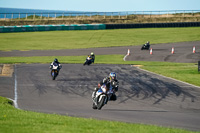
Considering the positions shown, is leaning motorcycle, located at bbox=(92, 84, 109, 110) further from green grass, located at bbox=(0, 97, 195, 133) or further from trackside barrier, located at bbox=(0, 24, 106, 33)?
trackside barrier, located at bbox=(0, 24, 106, 33)

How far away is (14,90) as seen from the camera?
890 inches

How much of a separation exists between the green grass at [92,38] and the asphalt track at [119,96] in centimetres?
3068

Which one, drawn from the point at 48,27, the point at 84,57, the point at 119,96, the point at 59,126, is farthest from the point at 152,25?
the point at 59,126

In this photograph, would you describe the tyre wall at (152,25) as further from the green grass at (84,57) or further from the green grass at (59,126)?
the green grass at (59,126)

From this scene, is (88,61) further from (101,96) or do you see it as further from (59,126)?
(59,126)

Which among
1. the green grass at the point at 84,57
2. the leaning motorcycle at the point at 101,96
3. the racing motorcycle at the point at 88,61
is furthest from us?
the racing motorcycle at the point at 88,61

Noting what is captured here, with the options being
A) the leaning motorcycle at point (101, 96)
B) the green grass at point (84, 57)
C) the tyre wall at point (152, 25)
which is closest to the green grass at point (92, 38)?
the green grass at point (84, 57)

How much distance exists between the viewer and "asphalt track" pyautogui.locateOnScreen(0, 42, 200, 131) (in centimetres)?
1527

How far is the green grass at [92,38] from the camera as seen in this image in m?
63.4

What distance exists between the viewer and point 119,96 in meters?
20.3

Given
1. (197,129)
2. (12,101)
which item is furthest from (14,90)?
(197,129)

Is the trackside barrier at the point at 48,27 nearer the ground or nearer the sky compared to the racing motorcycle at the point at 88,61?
nearer the sky

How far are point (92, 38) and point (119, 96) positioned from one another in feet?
167

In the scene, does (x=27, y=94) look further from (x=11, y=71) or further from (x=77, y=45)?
(x=77, y=45)
